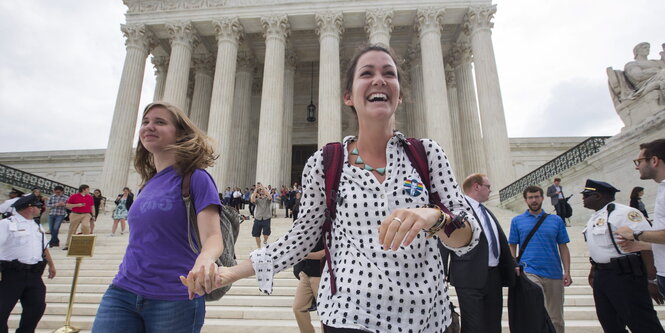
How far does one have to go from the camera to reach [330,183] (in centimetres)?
133

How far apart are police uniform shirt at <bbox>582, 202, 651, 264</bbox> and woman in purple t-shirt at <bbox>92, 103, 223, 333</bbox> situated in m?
4.17

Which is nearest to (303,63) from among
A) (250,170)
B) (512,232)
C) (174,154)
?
(250,170)

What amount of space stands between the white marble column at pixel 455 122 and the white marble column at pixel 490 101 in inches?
78.6

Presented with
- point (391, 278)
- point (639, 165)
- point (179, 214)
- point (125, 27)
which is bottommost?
point (391, 278)

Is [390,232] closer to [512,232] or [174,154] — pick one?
[174,154]

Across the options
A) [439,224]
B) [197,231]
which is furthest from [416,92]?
[439,224]

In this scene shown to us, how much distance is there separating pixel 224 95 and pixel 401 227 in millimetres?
21412

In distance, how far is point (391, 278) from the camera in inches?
45.3

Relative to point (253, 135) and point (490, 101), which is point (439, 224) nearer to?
point (490, 101)

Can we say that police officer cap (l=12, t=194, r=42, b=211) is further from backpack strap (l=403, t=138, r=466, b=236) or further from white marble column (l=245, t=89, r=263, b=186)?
white marble column (l=245, t=89, r=263, b=186)

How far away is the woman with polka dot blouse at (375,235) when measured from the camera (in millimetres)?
1122

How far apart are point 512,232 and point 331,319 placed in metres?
4.32

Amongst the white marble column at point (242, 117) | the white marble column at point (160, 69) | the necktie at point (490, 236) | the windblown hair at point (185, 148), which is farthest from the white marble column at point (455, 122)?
the white marble column at point (160, 69)

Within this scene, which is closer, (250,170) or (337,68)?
(337,68)
